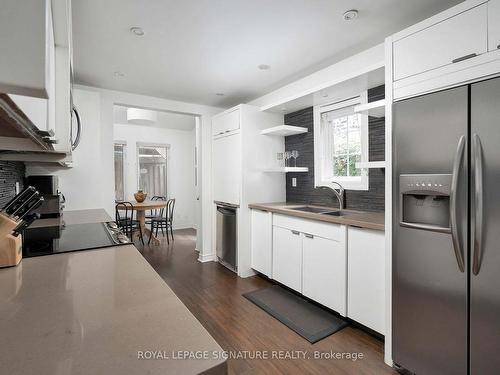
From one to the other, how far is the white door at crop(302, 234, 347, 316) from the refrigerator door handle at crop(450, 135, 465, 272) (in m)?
0.83

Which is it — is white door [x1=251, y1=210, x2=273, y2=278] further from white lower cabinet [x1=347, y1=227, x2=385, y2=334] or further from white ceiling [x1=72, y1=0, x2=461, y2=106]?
white ceiling [x1=72, y1=0, x2=461, y2=106]

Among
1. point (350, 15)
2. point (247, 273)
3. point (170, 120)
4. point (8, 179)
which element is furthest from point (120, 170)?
point (350, 15)

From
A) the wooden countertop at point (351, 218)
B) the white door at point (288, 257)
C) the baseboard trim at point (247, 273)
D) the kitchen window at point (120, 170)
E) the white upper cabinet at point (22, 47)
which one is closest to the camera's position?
the white upper cabinet at point (22, 47)

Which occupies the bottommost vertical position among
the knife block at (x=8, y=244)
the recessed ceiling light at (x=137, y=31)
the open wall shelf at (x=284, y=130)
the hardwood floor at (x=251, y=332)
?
the hardwood floor at (x=251, y=332)

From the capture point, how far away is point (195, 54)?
8.03 feet

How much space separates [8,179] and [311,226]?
240cm

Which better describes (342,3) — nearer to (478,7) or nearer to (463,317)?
(478,7)

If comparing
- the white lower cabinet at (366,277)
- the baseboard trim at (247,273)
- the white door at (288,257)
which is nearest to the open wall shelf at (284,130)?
the white door at (288,257)

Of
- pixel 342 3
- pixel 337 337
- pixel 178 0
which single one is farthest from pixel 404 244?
pixel 178 0

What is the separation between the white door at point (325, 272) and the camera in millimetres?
2176

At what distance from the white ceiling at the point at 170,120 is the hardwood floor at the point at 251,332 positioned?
3.37m

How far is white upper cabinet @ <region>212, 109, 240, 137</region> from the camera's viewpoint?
341cm

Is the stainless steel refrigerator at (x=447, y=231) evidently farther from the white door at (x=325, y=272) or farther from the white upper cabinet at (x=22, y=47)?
the white upper cabinet at (x=22, y=47)

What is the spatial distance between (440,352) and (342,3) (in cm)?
219
